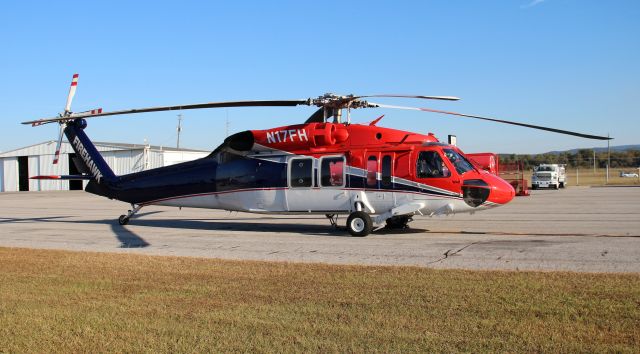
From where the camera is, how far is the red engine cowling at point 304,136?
15672mm

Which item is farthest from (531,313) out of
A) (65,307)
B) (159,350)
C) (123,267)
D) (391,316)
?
(123,267)

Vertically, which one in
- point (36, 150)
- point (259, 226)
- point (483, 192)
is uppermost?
point (36, 150)

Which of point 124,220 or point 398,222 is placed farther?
point 124,220

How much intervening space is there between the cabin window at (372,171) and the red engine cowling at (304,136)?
0.93 metres

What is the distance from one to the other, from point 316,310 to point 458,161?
30.5 feet

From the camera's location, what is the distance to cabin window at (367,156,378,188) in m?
15.4

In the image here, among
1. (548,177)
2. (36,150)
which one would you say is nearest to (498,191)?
(548,177)

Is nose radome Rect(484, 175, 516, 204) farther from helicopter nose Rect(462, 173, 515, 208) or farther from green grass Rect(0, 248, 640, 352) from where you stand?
green grass Rect(0, 248, 640, 352)

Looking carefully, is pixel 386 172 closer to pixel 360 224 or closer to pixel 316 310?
pixel 360 224

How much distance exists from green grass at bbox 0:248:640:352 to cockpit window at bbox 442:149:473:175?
6.08 meters

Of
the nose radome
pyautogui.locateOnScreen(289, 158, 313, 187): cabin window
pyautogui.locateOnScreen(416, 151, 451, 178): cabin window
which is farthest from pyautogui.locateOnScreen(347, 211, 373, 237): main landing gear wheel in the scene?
the nose radome

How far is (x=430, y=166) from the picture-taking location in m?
15.1

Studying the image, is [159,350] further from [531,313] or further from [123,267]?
[123,267]

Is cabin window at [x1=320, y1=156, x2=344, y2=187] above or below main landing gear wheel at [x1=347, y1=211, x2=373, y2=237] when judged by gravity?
above
